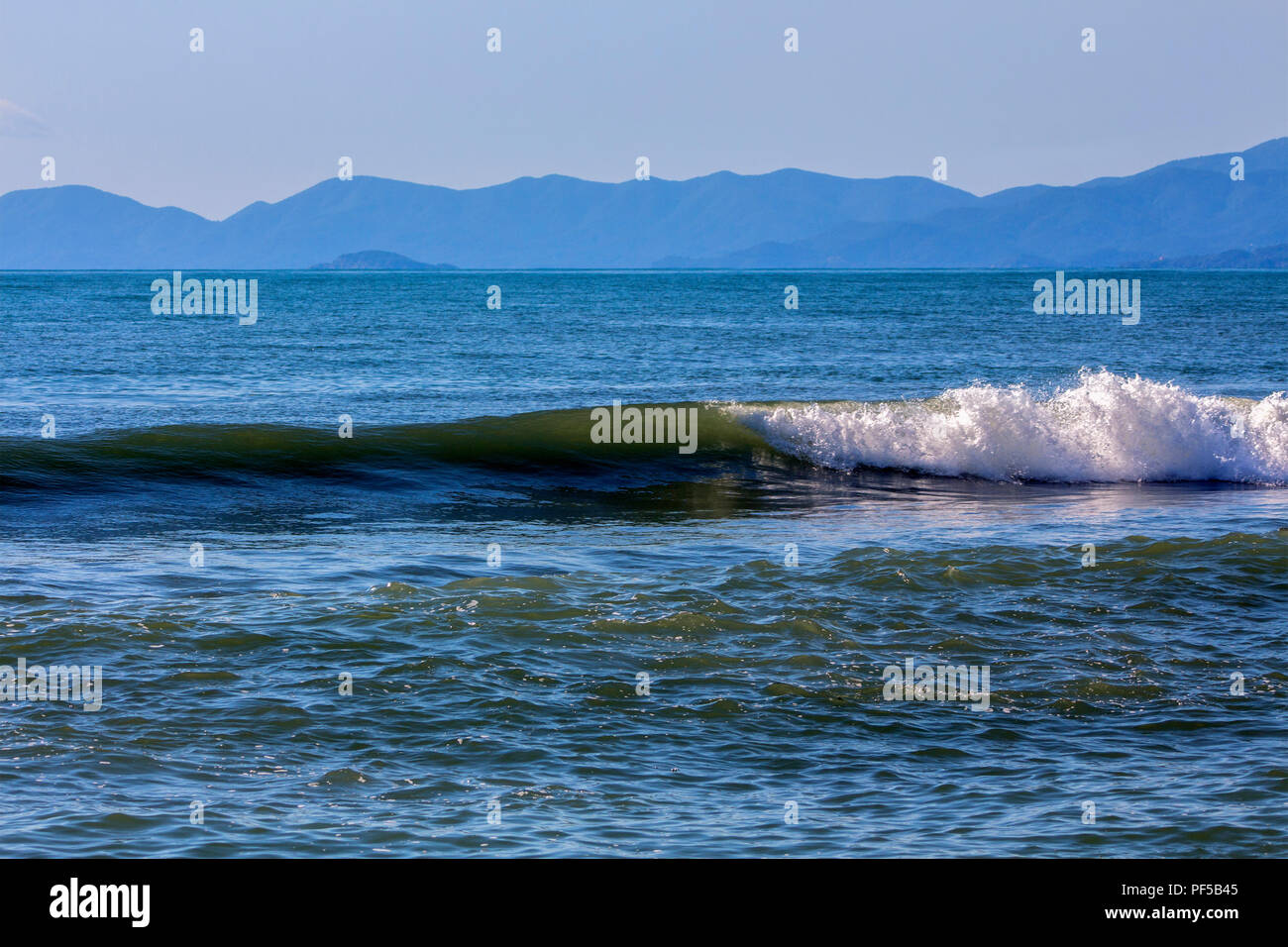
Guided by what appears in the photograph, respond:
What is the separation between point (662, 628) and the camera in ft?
32.8

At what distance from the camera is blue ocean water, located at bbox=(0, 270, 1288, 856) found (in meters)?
6.47

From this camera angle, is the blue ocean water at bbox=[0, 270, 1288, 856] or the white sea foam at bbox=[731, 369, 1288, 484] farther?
the white sea foam at bbox=[731, 369, 1288, 484]

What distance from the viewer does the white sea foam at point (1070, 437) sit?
72.2 ft

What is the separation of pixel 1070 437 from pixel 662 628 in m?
14.7

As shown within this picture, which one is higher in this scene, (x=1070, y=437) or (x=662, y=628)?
(x=1070, y=437)

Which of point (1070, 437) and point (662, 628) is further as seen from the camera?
point (1070, 437)

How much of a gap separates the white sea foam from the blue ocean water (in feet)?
0.24

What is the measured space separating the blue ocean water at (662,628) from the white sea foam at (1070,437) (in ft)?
0.24

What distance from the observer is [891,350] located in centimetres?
5019

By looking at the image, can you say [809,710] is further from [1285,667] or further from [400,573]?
[400,573]

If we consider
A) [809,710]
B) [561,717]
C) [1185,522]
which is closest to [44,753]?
[561,717]

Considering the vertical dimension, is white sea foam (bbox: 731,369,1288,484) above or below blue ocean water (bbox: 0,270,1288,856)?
above

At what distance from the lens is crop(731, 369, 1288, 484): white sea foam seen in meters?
22.0
